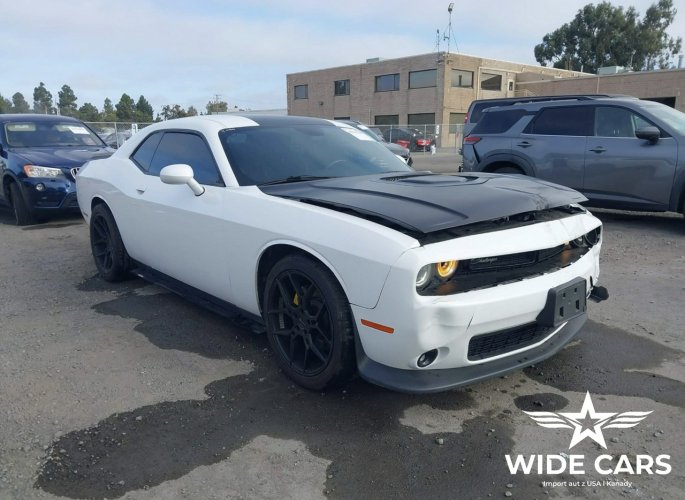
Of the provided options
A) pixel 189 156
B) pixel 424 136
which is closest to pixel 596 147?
pixel 189 156

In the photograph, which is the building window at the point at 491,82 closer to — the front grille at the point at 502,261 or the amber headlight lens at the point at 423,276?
the front grille at the point at 502,261

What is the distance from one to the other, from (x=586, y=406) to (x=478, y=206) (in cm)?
123

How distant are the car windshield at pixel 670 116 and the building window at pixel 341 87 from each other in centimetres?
3985

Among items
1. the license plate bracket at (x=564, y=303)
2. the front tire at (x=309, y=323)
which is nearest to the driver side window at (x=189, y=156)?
the front tire at (x=309, y=323)

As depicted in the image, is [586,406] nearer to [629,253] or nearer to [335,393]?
[335,393]

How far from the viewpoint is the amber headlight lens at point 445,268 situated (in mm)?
2637

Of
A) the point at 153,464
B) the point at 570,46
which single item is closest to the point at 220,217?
the point at 153,464

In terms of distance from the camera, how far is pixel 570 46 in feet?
206

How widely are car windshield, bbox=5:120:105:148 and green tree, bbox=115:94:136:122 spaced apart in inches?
2521

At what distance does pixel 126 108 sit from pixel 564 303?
82.8 metres

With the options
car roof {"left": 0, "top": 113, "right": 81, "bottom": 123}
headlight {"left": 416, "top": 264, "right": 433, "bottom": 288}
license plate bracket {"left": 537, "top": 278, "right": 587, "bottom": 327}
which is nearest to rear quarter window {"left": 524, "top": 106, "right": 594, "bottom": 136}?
license plate bracket {"left": 537, "top": 278, "right": 587, "bottom": 327}

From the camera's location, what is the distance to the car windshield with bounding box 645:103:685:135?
736 centimetres

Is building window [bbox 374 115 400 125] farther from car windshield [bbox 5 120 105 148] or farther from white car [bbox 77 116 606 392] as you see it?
white car [bbox 77 116 606 392]

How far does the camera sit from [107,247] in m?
5.36
